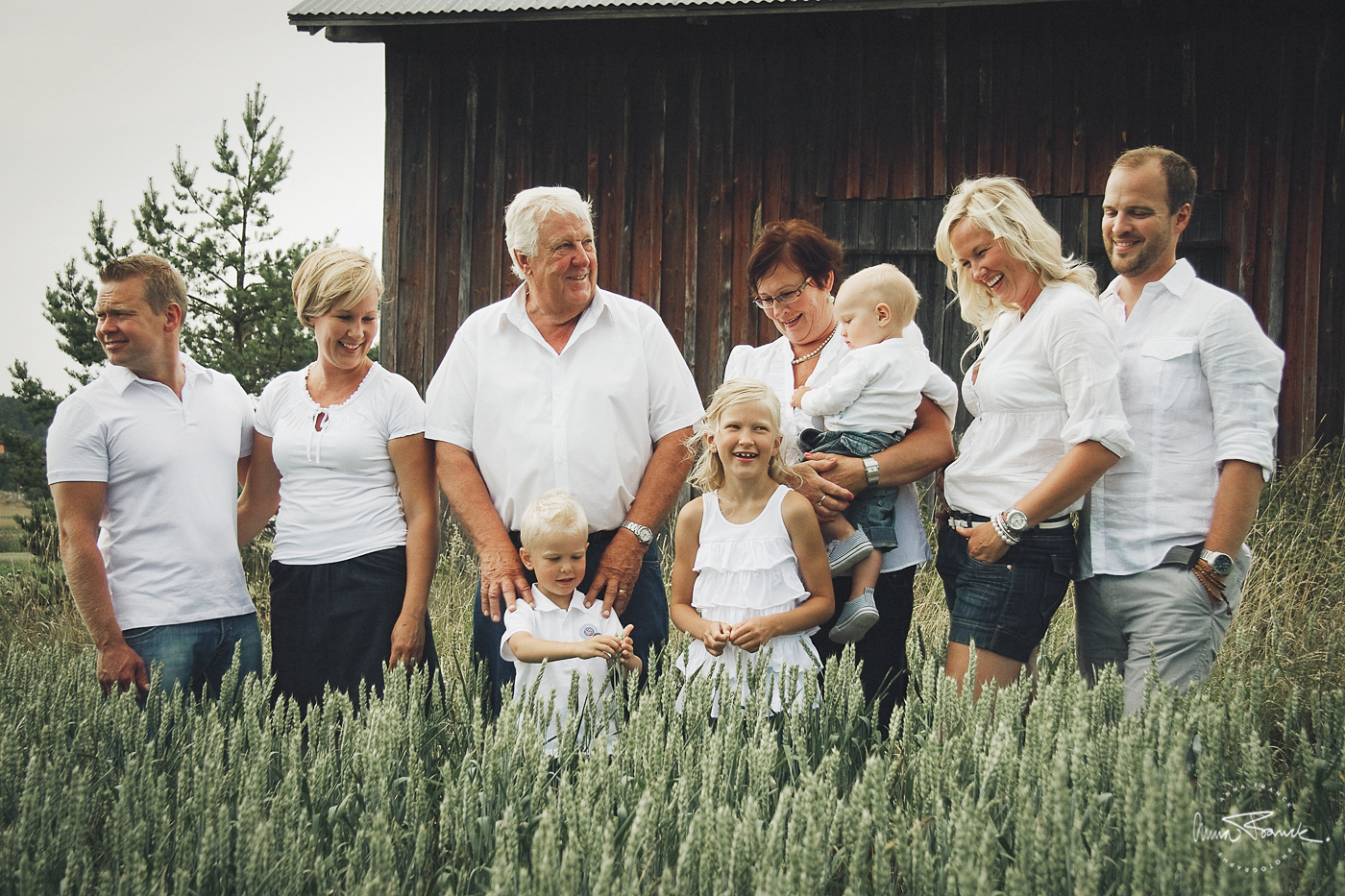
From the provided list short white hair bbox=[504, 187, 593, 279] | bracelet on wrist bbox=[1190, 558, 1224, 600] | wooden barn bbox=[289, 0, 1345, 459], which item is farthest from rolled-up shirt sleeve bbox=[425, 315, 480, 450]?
wooden barn bbox=[289, 0, 1345, 459]

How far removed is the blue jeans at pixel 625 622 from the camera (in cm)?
303

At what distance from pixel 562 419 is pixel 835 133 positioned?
5.37 m

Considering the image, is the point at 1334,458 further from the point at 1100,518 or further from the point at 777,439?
the point at 777,439

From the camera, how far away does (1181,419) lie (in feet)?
8.82

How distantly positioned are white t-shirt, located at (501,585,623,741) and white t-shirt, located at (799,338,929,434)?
928 mm

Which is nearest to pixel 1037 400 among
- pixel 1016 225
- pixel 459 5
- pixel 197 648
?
pixel 1016 225

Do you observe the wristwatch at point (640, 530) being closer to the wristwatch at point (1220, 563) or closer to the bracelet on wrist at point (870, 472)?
the bracelet on wrist at point (870, 472)

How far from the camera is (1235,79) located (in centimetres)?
695

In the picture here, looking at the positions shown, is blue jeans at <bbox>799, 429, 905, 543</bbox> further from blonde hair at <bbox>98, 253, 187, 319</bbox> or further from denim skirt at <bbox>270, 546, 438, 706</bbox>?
blonde hair at <bbox>98, 253, 187, 319</bbox>

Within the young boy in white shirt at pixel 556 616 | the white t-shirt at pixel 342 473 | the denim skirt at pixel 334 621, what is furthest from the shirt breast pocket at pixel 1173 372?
the denim skirt at pixel 334 621

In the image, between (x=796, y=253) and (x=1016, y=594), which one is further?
(x=796, y=253)

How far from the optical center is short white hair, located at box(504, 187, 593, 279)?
2.93 meters

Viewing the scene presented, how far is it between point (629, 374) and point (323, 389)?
3.30ft

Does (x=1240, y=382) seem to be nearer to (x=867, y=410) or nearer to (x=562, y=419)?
(x=867, y=410)
